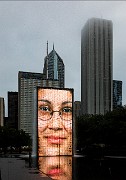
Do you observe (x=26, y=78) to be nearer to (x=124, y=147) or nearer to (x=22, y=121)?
(x=22, y=121)

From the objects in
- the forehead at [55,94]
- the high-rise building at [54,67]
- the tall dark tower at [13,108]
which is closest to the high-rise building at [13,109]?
the tall dark tower at [13,108]

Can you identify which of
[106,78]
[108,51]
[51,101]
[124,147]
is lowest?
[124,147]

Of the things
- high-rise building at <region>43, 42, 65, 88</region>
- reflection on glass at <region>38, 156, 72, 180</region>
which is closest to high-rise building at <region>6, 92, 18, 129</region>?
high-rise building at <region>43, 42, 65, 88</region>

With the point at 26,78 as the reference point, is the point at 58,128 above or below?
below

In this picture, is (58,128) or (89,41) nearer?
(58,128)

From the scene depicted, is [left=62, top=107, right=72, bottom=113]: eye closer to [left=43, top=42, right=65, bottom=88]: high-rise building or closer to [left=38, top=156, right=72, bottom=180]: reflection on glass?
[left=38, top=156, right=72, bottom=180]: reflection on glass

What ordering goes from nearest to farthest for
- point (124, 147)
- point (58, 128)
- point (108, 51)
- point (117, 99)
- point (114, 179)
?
point (114, 179)
point (58, 128)
point (124, 147)
point (108, 51)
point (117, 99)

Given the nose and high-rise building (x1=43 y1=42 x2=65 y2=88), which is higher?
high-rise building (x1=43 y1=42 x2=65 y2=88)

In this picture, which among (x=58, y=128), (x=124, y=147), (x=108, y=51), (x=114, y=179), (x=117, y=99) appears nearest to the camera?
(x=114, y=179)

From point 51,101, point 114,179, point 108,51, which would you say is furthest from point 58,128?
point 108,51

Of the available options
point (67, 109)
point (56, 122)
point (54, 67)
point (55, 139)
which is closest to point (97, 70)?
point (54, 67)
